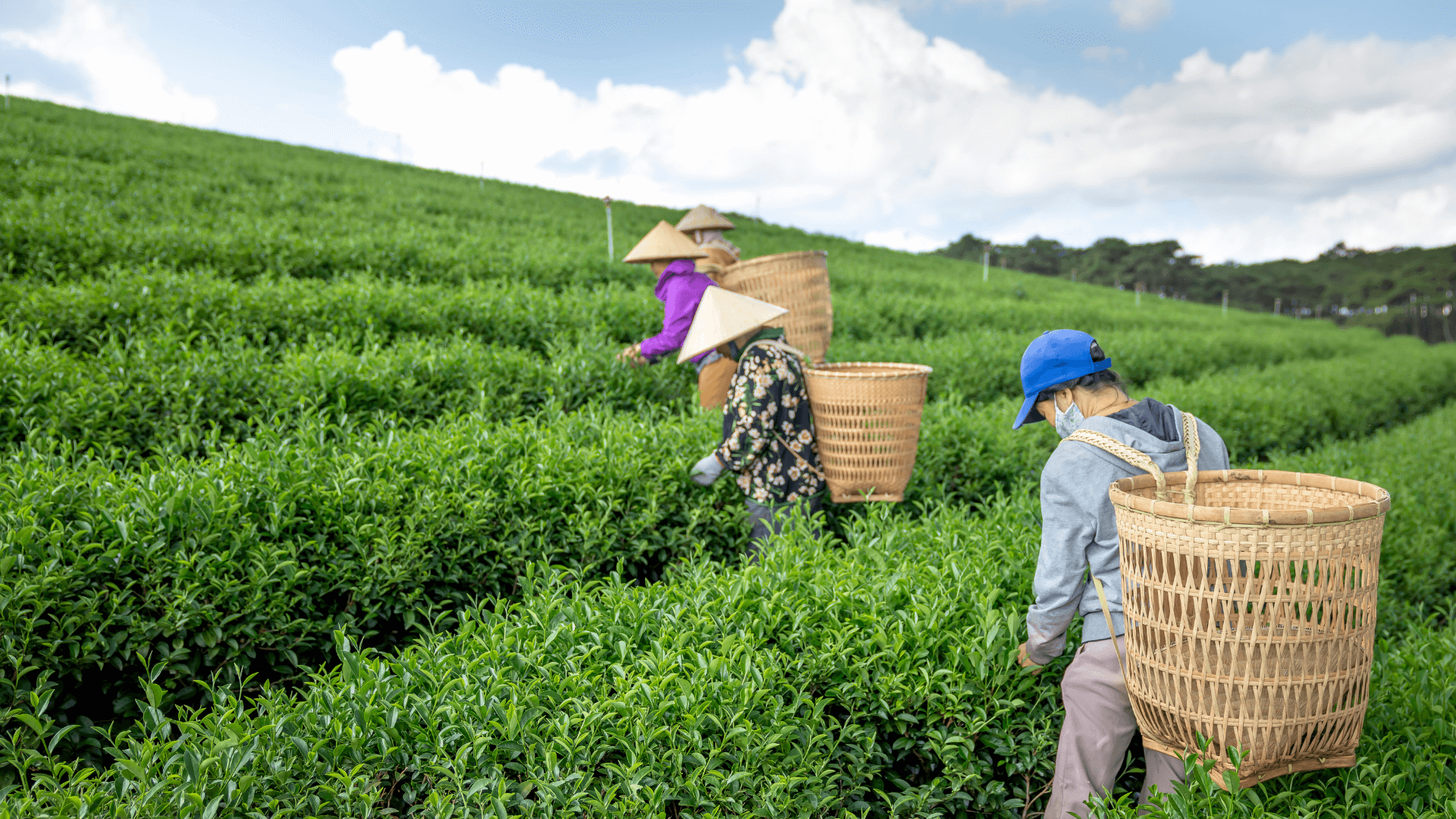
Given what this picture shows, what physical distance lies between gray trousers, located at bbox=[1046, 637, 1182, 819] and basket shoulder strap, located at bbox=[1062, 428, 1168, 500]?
1.76 feet

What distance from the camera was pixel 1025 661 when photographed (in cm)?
253

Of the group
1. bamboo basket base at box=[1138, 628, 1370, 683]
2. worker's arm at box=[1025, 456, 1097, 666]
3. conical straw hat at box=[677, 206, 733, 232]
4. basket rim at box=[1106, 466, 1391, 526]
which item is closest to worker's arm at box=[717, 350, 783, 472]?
worker's arm at box=[1025, 456, 1097, 666]

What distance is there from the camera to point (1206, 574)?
187cm

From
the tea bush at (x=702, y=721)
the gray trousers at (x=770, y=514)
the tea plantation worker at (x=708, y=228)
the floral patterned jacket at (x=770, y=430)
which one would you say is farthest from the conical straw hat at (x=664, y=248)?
the tea bush at (x=702, y=721)

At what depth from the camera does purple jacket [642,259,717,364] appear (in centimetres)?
525

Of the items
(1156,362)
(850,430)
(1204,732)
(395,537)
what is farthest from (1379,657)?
(1156,362)

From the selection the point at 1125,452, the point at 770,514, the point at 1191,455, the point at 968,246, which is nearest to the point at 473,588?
the point at 770,514

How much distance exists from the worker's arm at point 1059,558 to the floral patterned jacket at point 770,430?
1644mm

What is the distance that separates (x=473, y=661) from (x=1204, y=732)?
205 centimetres

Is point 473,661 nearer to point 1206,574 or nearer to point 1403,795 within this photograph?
point 1206,574

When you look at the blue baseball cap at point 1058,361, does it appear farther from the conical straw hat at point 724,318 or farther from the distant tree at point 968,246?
the distant tree at point 968,246

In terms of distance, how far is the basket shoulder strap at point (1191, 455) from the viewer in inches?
81.4

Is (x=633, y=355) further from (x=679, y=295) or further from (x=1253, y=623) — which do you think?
(x=1253, y=623)

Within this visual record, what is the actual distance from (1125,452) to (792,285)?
121 inches
